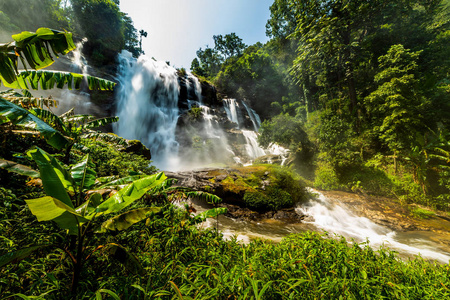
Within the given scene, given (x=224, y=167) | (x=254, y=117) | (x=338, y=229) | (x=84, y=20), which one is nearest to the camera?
(x=338, y=229)

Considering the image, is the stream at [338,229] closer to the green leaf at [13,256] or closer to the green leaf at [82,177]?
the green leaf at [82,177]

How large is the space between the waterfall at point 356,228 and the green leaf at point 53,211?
652 centimetres

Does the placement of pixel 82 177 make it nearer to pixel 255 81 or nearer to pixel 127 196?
pixel 127 196

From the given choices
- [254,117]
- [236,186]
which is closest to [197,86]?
[254,117]

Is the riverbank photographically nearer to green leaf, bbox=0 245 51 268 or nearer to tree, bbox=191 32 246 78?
green leaf, bbox=0 245 51 268

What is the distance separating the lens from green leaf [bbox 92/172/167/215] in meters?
1.48

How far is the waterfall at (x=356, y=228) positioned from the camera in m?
4.93

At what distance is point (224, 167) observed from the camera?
1241 centimetres

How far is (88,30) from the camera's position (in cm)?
1808

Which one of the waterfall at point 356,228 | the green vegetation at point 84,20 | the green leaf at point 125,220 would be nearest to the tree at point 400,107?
the waterfall at point 356,228

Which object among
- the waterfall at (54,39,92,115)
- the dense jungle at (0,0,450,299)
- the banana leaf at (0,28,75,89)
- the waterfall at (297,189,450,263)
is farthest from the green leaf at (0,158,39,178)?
the waterfall at (54,39,92,115)

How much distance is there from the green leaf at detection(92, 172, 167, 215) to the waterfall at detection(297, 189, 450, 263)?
6044 mm

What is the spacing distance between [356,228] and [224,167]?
321 inches

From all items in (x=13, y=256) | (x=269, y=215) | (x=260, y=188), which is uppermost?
(x=13, y=256)
